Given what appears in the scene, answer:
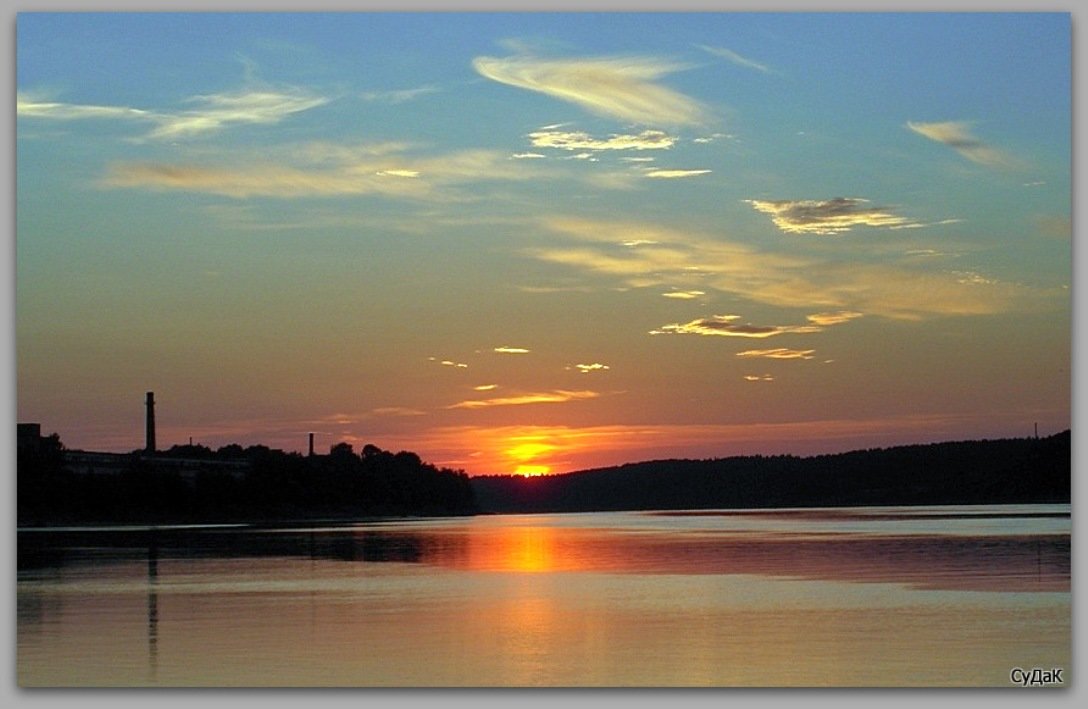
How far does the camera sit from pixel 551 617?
27.2 meters

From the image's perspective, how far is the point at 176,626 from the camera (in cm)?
2559

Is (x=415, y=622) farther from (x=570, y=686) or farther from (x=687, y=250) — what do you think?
(x=687, y=250)

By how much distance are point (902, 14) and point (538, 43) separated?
17.2 ft

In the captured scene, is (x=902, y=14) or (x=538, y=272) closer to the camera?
(x=902, y=14)

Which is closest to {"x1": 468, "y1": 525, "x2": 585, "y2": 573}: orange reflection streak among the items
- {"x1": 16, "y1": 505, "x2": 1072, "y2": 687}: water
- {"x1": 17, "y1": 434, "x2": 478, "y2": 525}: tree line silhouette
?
{"x1": 16, "y1": 505, "x2": 1072, "y2": 687}: water

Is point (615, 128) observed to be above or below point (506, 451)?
Answer: above

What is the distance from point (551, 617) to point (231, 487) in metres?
53.5

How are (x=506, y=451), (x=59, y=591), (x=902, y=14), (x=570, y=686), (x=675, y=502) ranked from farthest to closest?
(x=675, y=502) → (x=506, y=451) → (x=59, y=591) → (x=902, y=14) → (x=570, y=686)

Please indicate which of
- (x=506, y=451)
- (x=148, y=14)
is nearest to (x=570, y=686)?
(x=148, y=14)

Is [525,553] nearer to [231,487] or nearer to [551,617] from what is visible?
[551,617]

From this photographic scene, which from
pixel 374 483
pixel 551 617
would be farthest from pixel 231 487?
pixel 551 617

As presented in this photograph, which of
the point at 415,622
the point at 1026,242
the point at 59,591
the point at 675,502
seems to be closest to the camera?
the point at 1026,242

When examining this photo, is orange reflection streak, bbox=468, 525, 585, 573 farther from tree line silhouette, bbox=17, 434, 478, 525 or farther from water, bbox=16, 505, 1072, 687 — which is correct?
tree line silhouette, bbox=17, 434, 478, 525

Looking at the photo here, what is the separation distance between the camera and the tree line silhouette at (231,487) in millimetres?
61594
